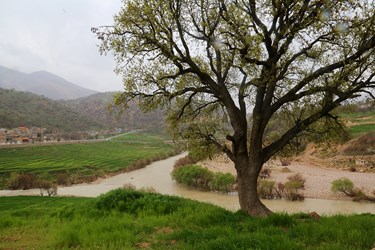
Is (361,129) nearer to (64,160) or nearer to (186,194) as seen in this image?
(186,194)

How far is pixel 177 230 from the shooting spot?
8219mm

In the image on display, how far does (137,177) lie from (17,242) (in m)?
48.6

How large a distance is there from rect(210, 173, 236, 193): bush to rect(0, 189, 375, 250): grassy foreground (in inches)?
1123

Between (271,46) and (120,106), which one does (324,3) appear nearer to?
(271,46)

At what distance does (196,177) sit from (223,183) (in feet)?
19.3

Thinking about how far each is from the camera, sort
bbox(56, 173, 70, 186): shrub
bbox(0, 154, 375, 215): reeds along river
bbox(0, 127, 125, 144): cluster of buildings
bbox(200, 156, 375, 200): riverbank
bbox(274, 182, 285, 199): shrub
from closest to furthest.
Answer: bbox(0, 154, 375, 215): reeds along river
bbox(200, 156, 375, 200): riverbank
bbox(274, 182, 285, 199): shrub
bbox(56, 173, 70, 186): shrub
bbox(0, 127, 125, 144): cluster of buildings

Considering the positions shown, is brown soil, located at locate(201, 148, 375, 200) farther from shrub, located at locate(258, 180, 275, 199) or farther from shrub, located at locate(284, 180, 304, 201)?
shrub, located at locate(258, 180, 275, 199)

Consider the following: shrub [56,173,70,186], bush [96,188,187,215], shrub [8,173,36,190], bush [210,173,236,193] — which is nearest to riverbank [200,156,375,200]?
bush [210,173,236,193]

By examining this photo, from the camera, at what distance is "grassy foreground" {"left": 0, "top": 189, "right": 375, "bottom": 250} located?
6.48 meters

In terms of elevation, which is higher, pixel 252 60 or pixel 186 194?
pixel 252 60

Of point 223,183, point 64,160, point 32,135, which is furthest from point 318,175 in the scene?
point 32,135

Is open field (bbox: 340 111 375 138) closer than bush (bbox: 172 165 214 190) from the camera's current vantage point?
No

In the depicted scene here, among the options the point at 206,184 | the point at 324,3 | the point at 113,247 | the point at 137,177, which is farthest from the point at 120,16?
the point at 137,177

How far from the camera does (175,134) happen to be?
41.5ft
